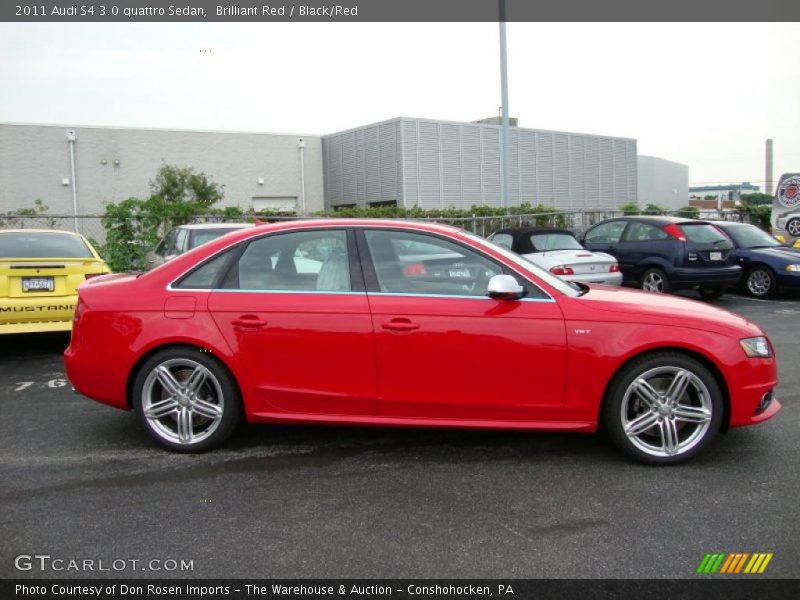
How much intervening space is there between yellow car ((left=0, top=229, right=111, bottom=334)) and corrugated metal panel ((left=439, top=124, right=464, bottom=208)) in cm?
3115

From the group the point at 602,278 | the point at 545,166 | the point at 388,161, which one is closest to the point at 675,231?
the point at 602,278

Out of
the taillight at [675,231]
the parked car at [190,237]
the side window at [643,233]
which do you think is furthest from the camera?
the side window at [643,233]

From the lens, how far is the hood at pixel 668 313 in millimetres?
4258

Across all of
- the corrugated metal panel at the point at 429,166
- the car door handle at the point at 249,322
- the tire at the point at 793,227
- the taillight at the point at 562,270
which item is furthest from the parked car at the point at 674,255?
the corrugated metal panel at the point at 429,166

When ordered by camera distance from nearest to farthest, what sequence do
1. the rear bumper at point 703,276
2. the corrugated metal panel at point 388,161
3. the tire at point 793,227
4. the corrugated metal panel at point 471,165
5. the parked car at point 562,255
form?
the parked car at point 562,255 < the rear bumper at point 703,276 < the tire at point 793,227 < the corrugated metal panel at point 388,161 < the corrugated metal panel at point 471,165

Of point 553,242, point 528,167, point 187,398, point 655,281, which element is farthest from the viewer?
point 528,167

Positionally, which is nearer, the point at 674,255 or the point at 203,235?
the point at 203,235

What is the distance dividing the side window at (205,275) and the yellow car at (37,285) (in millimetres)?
3461

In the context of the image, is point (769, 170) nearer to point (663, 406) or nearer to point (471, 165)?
point (471, 165)

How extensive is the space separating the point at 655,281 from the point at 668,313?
27.0ft

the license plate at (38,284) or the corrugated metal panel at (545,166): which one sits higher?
the corrugated metal panel at (545,166)

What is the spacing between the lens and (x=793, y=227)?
17578 mm

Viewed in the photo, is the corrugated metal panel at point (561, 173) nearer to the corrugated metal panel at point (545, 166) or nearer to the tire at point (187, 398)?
Result: the corrugated metal panel at point (545, 166)

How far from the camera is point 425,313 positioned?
14.1 ft
